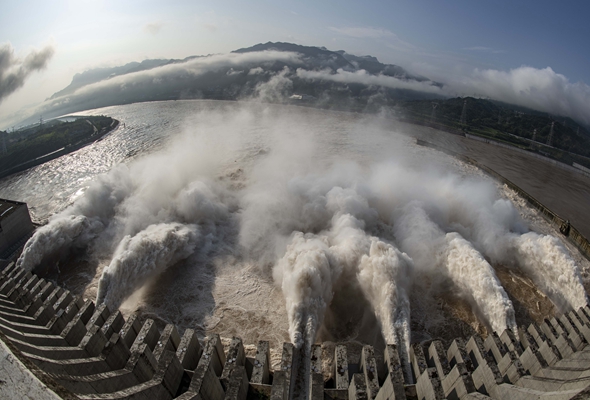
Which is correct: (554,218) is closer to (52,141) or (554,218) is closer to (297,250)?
(297,250)

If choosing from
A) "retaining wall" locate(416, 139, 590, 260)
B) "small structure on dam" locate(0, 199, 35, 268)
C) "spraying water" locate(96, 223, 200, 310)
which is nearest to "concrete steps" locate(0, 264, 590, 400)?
"spraying water" locate(96, 223, 200, 310)

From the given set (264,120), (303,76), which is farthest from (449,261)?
(303,76)

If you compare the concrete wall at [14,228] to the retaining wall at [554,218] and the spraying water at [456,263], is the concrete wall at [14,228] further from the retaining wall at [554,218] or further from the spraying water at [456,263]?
the retaining wall at [554,218]

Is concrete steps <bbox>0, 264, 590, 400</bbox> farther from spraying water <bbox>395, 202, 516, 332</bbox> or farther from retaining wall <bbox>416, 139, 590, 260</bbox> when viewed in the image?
retaining wall <bbox>416, 139, 590, 260</bbox>

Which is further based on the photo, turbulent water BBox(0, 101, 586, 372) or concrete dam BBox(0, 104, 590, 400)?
turbulent water BBox(0, 101, 586, 372)

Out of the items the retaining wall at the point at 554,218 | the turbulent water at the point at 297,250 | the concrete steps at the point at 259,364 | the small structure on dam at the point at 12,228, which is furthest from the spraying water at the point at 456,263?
the small structure on dam at the point at 12,228

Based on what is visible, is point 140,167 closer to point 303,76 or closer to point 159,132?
point 159,132
